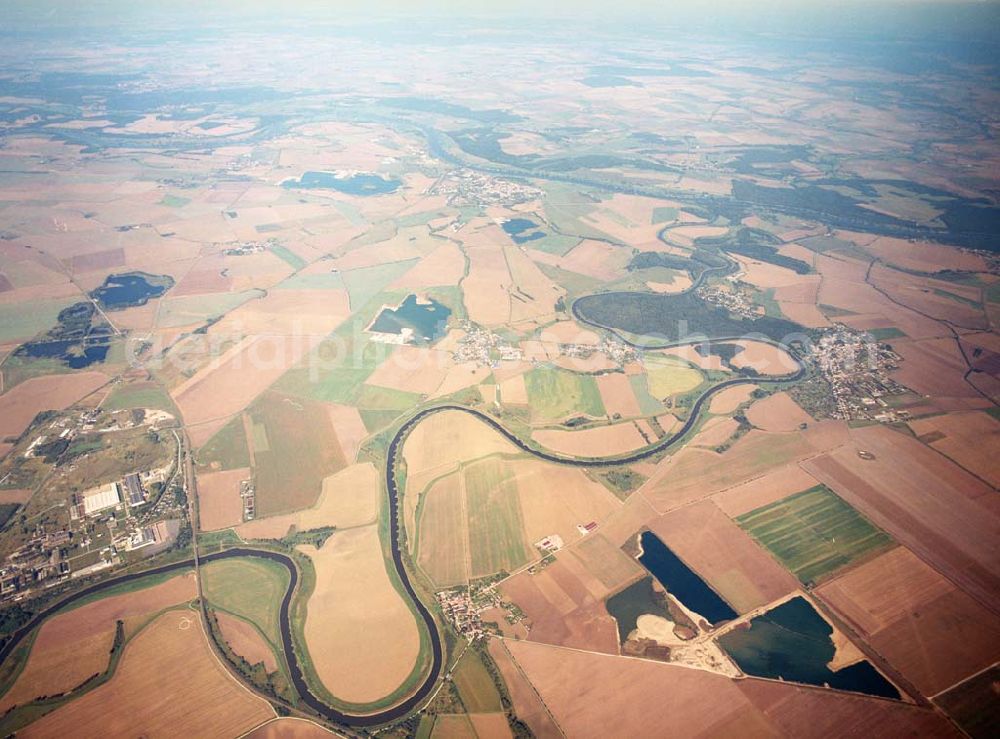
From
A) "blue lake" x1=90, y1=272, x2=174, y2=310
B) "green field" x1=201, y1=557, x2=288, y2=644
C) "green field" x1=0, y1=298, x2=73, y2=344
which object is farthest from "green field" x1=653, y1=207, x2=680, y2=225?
"green field" x1=0, y1=298, x2=73, y2=344

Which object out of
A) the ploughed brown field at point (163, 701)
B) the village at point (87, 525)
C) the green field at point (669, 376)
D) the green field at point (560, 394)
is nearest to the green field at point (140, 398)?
the village at point (87, 525)

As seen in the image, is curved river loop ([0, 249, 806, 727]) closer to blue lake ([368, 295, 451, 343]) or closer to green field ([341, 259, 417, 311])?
blue lake ([368, 295, 451, 343])

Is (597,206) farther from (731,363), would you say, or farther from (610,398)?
(610,398)

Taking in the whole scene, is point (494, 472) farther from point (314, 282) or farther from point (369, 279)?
point (314, 282)

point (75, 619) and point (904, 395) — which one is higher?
point (904, 395)

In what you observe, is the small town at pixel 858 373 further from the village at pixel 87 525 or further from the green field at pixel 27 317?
the green field at pixel 27 317

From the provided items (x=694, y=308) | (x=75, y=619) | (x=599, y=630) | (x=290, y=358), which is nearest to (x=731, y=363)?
(x=694, y=308)

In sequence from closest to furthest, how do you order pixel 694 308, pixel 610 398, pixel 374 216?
1. pixel 610 398
2. pixel 694 308
3. pixel 374 216

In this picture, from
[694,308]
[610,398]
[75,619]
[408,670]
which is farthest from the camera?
[694,308]
